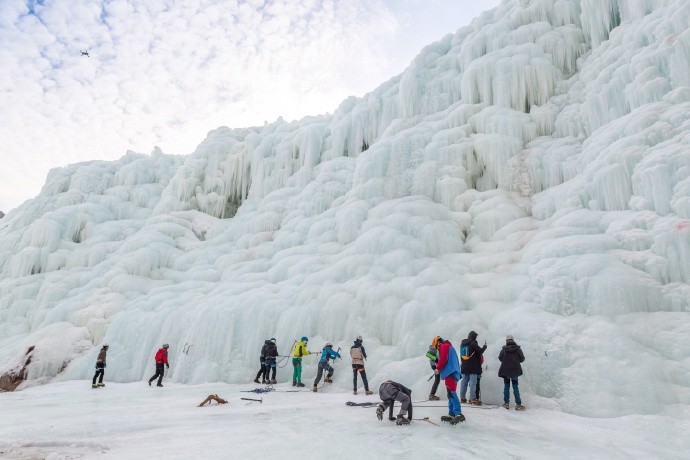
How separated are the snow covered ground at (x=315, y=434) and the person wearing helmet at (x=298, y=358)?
201 cm

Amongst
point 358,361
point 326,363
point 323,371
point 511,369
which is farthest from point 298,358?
point 511,369

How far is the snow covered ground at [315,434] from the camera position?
5180 millimetres

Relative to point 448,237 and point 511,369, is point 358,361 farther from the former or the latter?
point 448,237

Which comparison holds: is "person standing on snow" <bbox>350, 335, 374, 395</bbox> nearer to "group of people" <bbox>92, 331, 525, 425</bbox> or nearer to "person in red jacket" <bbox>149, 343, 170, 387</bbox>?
"group of people" <bbox>92, 331, 525, 425</bbox>

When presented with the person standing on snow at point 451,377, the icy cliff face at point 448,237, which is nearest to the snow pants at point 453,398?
the person standing on snow at point 451,377

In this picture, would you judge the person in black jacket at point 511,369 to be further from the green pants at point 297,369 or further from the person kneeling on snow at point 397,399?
the green pants at point 297,369

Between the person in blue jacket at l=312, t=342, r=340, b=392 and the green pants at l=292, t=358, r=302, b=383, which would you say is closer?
the person in blue jacket at l=312, t=342, r=340, b=392

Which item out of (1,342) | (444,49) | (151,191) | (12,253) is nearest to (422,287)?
(444,49)

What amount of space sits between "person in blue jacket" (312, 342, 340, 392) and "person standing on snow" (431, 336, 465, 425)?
3.51 metres

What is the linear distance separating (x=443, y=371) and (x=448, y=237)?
21.4 feet

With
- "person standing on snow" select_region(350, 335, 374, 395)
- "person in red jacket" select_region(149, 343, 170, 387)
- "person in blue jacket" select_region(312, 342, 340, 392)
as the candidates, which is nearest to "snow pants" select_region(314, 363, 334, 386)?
"person in blue jacket" select_region(312, 342, 340, 392)

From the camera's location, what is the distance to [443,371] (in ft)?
22.6

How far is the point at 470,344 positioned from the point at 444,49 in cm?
1691

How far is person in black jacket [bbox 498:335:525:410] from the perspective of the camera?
7.38 metres
